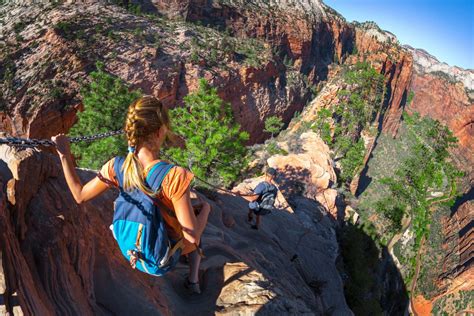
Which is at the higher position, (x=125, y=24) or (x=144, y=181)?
(x=125, y=24)

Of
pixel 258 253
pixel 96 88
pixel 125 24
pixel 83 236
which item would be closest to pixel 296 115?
pixel 125 24

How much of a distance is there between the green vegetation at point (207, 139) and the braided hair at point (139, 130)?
30.0 feet

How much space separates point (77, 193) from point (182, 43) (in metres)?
34.5

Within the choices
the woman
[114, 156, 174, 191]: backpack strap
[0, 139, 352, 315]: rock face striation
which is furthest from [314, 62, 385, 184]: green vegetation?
[114, 156, 174, 191]: backpack strap

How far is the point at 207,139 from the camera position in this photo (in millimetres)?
11344

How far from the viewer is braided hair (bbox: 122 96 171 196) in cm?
190

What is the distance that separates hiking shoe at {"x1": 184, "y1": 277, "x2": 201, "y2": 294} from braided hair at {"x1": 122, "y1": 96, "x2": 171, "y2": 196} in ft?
9.48

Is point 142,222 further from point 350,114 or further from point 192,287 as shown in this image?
point 350,114

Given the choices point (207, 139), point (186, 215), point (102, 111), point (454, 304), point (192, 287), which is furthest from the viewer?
point (454, 304)

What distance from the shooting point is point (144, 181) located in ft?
6.24

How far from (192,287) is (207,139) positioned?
7445 millimetres

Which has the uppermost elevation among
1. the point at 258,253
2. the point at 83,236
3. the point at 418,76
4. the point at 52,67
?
the point at 418,76

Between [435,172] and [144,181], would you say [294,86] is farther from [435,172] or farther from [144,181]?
[144,181]

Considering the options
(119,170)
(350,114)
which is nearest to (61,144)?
(119,170)
